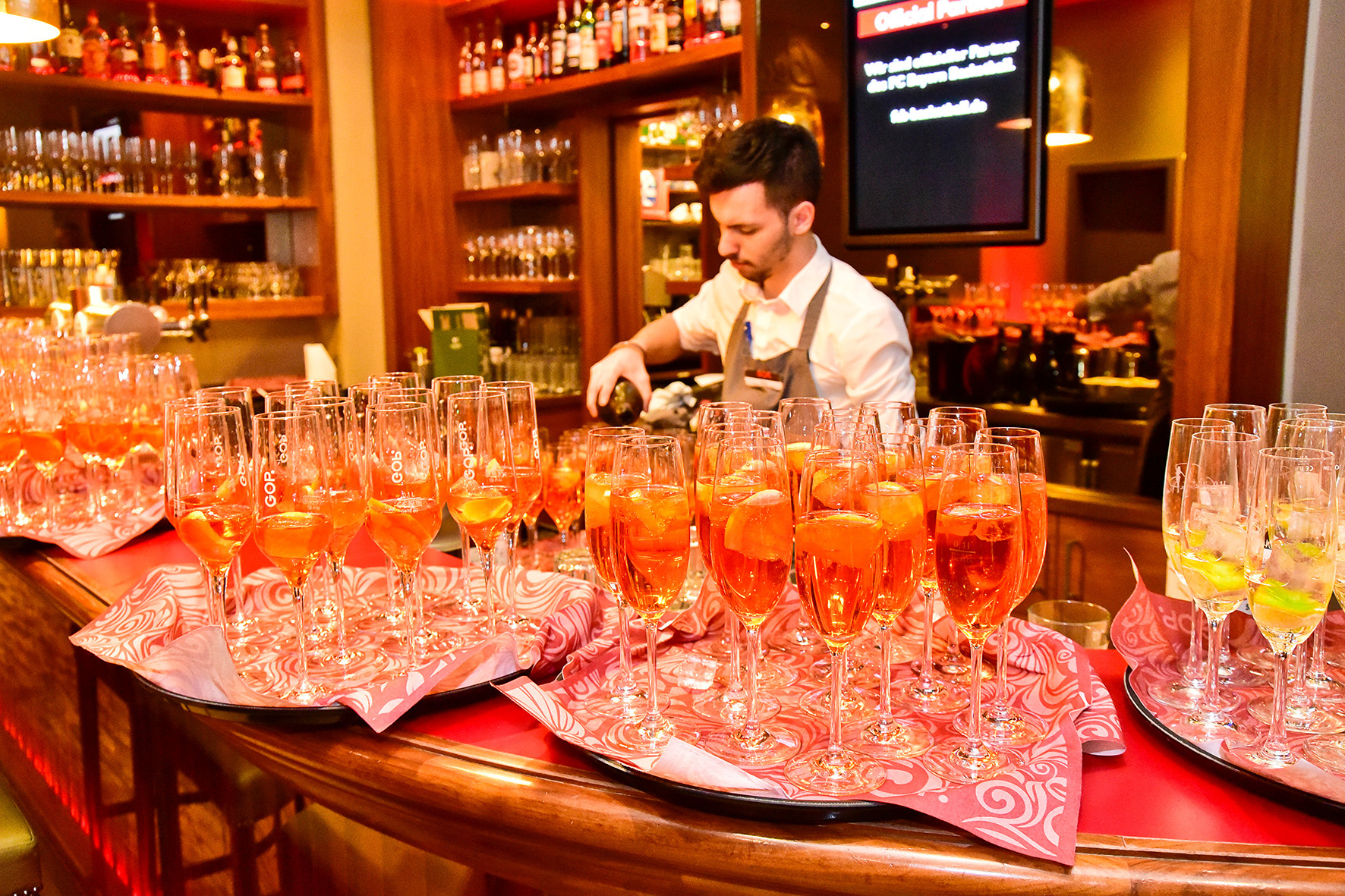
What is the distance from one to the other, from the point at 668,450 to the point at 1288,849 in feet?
2.11

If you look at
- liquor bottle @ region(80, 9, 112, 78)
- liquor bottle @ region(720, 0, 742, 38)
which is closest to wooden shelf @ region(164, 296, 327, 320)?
liquor bottle @ region(80, 9, 112, 78)

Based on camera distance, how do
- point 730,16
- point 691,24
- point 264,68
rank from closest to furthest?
point 730,16
point 691,24
point 264,68

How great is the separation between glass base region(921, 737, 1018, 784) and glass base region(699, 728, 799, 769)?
0.13 m

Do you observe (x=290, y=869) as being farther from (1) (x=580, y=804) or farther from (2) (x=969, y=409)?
(2) (x=969, y=409)

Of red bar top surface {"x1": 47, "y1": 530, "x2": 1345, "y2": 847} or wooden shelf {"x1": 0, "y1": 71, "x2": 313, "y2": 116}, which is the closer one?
red bar top surface {"x1": 47, "y1": 530, "x2": 1345, "y2": 847}

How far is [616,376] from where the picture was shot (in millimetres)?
2871

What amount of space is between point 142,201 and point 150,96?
18.1 inches

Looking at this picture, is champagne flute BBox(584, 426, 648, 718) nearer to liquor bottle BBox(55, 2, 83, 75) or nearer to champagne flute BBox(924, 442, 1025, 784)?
champagne flute BBox(924, 442, 1025, 784)

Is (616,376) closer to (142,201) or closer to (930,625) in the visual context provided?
(930,625)

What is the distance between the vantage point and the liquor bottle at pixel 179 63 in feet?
15.1

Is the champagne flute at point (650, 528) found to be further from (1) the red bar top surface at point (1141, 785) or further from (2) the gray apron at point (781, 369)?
(2) the gray apron at point (781, 369)

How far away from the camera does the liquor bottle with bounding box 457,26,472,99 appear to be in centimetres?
516

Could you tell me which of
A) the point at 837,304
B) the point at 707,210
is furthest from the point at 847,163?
the point at 837,304

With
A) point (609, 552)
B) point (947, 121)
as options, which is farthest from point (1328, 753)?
point (947, 121)
